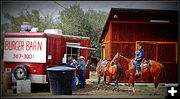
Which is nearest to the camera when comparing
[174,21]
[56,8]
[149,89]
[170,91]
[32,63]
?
[170,91]

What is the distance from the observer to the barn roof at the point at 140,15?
13.5 m

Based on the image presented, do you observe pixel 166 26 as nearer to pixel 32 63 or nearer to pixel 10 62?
pixel 32 63

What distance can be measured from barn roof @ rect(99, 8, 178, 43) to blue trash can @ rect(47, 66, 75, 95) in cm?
487

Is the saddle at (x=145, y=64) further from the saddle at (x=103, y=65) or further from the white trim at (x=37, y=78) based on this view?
the white trim at (x=37, y=78)

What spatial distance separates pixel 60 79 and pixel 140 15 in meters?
6.39

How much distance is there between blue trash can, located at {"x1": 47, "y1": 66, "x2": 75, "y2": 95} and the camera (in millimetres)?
10617

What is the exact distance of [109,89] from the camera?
13047 millimetres

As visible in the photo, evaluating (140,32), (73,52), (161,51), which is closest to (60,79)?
(73,52)

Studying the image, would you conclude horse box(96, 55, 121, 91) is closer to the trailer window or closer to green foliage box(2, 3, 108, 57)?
the trailer window

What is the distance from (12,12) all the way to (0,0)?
14.0 meters

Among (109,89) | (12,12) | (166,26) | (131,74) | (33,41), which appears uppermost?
(12,12)

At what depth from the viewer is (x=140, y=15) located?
13.9 metres

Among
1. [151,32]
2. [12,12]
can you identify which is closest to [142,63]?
[151,32]

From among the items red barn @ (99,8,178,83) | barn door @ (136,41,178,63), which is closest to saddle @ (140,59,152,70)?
red barn @ (99,8,178,83)
